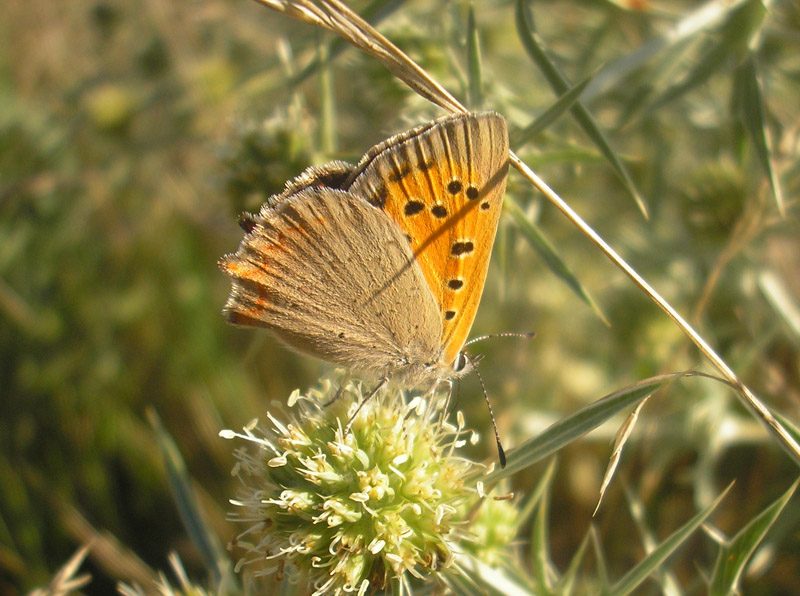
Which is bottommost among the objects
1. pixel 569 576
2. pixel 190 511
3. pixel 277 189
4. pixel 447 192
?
pixel 569 576

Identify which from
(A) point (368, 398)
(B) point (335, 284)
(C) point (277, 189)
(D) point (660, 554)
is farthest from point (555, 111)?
(C) point (277, 189)

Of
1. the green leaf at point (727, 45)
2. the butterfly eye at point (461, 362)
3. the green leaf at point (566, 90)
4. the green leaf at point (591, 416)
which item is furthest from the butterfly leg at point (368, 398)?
the green leaf at point (727, 45)

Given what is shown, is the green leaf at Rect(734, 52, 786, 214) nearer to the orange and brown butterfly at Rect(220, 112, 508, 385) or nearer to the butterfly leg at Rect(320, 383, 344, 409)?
the orange and brown butterfly at Rect(220, 112, 508, 385)

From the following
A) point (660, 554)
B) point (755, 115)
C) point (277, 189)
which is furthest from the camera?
point (277, 189)

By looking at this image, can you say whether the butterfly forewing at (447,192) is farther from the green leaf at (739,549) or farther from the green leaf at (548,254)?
the green leaf at (739,549)

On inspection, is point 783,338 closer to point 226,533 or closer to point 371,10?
point 371,10

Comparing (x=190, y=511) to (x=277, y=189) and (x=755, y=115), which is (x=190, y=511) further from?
(x=755, y=115)

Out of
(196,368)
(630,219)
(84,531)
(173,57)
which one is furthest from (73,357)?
(630,219)
